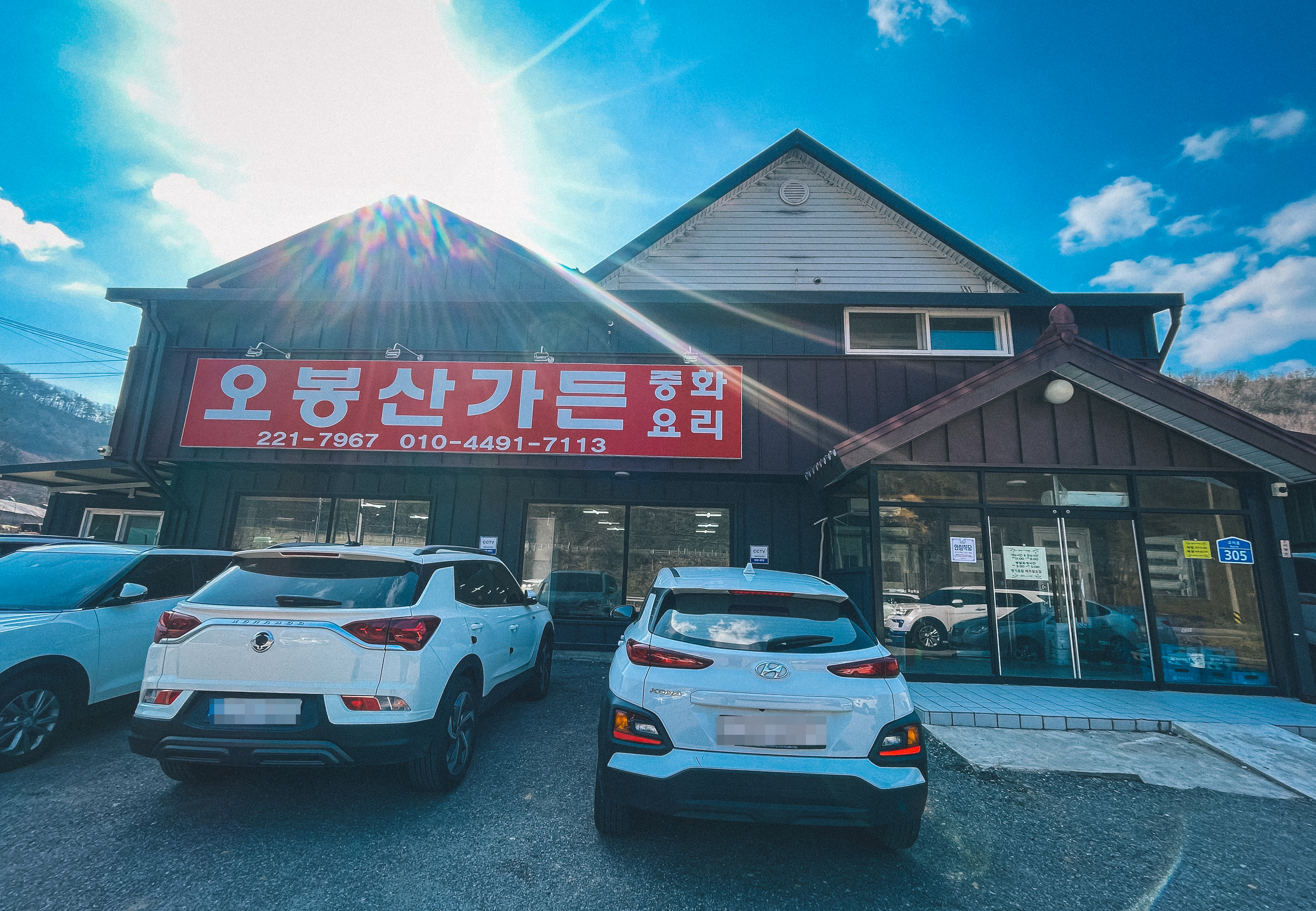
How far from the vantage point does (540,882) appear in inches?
111

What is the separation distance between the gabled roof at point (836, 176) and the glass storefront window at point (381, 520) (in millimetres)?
5411

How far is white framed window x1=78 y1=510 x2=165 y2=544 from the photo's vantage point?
436 inches

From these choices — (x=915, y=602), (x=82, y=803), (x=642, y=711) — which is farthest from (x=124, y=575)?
(x=915, y=602)

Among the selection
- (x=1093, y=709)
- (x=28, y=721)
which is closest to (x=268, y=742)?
(x=28, y=721)

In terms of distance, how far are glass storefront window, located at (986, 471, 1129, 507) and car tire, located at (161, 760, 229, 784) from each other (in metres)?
8.28

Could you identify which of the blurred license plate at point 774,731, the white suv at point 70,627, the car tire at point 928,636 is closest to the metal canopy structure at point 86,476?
the white suv at point 70,627

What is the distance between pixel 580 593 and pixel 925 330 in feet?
24.1

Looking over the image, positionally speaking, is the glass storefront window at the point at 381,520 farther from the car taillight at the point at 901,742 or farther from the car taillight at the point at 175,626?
the car taillight at the point at 901,742

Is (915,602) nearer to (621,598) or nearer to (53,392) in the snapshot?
(621,598)

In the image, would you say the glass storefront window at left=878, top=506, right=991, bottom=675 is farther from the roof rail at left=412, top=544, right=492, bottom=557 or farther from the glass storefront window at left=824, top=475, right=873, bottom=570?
the roof rail at left=412, top=544, right=492, bottom=557

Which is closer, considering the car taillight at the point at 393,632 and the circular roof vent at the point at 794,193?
the car taillight at the point at 393,632

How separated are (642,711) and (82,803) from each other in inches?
144

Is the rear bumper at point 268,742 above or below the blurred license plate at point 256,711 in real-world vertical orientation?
below

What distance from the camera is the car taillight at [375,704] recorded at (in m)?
3.21
